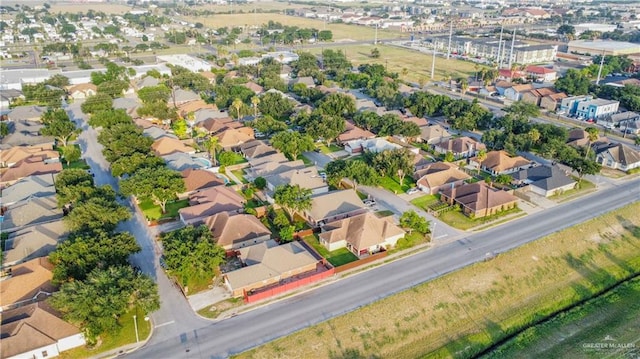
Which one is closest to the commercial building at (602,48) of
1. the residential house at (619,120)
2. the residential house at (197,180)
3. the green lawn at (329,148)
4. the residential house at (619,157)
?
the residential house at (619,120)

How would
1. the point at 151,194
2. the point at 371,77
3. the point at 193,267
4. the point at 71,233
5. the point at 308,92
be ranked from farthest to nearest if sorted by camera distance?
the point at 371,77, the point at 308,92, the point at 151,194, the point at 71,233, the point at 193,267

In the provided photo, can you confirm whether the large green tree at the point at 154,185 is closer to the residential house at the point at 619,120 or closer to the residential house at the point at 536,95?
the residential house at the point at 619,120

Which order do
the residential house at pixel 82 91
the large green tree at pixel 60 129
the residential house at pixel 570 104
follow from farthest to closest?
the residential house at pixel 82 91, the residential house at pixel 570 104, the large green tree at pixel 60 129

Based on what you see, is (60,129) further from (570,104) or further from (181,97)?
(570,104)

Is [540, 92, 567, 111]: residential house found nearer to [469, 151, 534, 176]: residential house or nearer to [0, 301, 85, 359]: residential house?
[469, 151, 534, 176]: residential house

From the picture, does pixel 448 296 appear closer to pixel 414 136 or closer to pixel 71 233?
pixel 71 233

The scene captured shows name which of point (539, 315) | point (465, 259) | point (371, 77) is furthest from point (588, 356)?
point (371, 77)

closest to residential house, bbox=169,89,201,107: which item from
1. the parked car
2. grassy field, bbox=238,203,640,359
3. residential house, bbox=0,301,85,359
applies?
the parked car
